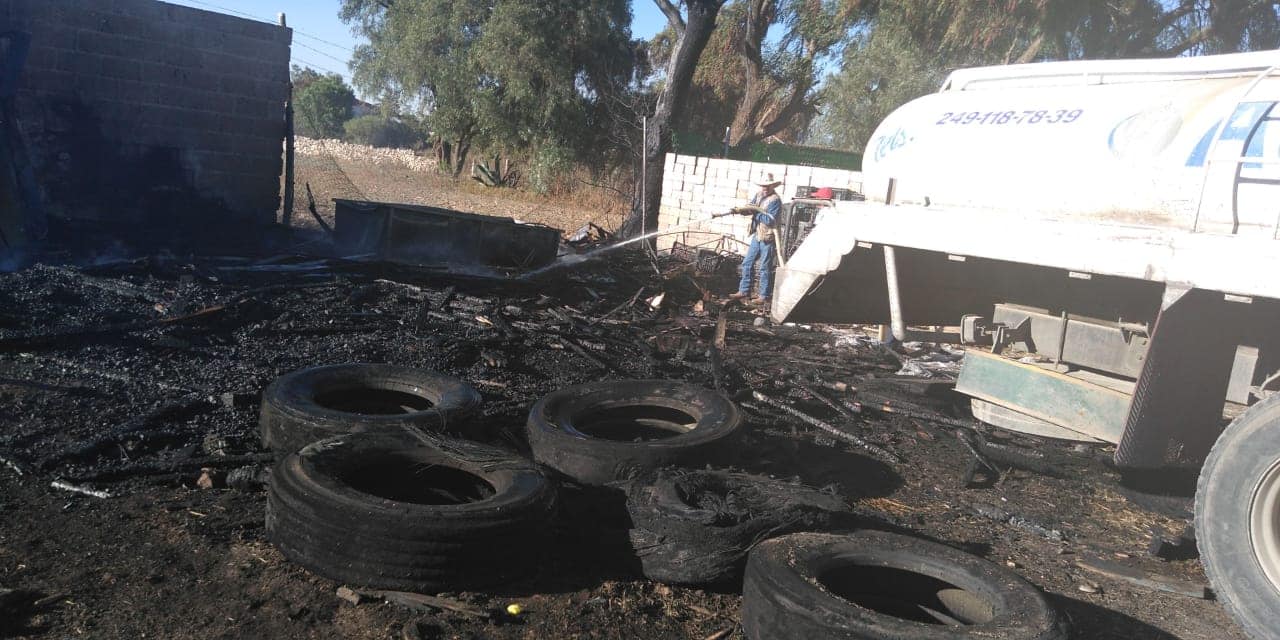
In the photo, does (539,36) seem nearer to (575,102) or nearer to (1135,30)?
(575,102)

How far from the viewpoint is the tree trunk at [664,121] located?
54.4 feet

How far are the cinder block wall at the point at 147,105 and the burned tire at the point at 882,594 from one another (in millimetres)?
12596

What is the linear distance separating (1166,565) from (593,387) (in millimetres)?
3590

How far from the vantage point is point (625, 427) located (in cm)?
548

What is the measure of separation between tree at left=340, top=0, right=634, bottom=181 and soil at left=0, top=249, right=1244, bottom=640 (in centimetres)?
1660

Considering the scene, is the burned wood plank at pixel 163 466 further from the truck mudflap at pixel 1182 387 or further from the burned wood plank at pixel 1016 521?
the truck mudflap at pixel 1182 387

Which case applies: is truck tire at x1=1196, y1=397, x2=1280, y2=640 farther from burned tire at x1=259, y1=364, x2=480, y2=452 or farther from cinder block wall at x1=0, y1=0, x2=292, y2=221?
cinder block wall at x1=0, y1=0, x2=292, y2=221

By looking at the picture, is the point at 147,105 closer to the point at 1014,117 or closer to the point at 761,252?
the point at 761,252

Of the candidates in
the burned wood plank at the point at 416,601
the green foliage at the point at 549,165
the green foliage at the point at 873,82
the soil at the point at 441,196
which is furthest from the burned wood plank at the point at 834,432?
the green foliage at the point at 873,82

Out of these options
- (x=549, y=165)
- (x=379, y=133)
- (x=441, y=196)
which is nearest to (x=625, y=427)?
(x=441, y=196)

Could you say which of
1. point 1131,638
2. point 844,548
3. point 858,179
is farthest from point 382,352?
point 858,179

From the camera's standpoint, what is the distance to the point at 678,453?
4516mm

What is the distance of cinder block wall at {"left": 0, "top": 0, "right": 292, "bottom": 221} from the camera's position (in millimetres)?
11938

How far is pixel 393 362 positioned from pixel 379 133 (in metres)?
51.3
